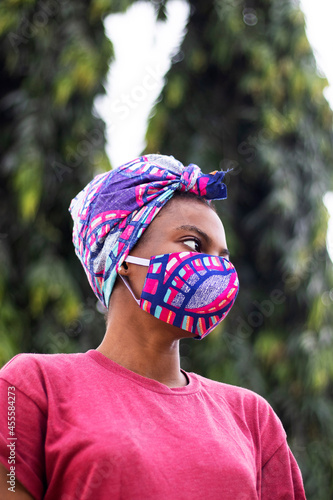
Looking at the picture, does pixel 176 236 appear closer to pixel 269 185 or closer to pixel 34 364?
pixel 34 364

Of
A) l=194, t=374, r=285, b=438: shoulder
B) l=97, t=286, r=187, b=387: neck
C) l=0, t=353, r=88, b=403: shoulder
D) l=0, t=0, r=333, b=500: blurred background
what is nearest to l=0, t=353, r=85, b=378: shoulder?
l=0, t=353, r=88, b=403: shoulder

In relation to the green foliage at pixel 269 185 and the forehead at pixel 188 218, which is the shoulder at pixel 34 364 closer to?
the forehead at pixel 188 218


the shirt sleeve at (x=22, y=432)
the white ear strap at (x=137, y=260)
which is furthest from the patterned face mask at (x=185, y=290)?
the shirt sleeve at (x=22, y=432)

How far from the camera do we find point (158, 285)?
1939 millimetres

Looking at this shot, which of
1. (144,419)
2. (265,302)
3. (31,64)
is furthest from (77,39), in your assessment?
(144,419)

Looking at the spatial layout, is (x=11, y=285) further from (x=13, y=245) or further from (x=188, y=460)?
(x=188, y=460)

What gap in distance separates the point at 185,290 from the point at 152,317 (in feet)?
0.43

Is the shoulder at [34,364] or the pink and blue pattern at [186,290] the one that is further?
the pink and blue pattern at [186,290]

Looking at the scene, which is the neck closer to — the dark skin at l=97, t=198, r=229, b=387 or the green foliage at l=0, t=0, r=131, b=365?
the dark skin at l=97, t=198, r=229, b=387

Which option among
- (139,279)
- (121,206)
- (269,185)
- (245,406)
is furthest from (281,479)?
(269,185)

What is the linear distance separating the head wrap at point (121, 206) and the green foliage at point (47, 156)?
9.88ft

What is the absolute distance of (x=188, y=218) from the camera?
2008 mm

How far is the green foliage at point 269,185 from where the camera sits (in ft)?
19.9

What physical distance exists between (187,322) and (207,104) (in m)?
5.10
